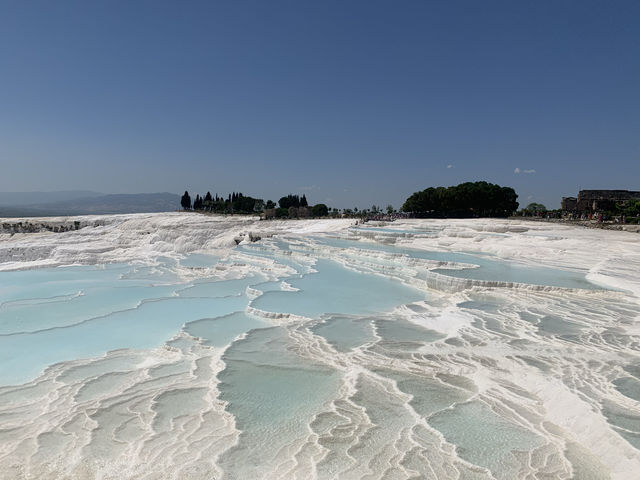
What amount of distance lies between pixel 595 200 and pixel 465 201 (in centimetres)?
1170

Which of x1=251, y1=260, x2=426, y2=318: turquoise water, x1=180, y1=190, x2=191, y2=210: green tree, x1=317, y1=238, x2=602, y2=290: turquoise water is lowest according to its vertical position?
x1=251, y1=260, x2=426, y2=318: turquoise water

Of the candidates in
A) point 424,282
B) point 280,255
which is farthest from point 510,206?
point 424,282

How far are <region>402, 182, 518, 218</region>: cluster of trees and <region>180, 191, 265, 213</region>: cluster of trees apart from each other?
67.3 ft

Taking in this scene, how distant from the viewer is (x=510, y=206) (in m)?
41.6

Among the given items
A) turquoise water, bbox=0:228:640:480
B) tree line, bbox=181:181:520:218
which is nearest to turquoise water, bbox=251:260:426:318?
turquoise water, bbox=0:228:640:480

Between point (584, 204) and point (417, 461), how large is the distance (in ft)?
143

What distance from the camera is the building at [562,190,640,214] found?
3706cm

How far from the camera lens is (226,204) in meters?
52.9

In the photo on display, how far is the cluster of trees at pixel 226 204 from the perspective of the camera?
51.7 meters

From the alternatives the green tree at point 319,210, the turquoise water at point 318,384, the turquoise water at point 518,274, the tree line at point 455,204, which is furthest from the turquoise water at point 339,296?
the green tree at point 319,210

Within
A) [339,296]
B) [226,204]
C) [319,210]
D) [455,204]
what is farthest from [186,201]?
[339,296]

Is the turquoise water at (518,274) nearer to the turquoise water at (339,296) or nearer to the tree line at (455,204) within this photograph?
the turquoise water at (339,296)

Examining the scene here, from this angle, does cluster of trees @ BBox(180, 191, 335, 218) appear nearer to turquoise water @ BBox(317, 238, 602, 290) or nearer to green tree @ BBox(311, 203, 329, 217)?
green tree @ BBox(311, 203, 329, 217)

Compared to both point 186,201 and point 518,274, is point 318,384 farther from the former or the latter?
point 186,201
